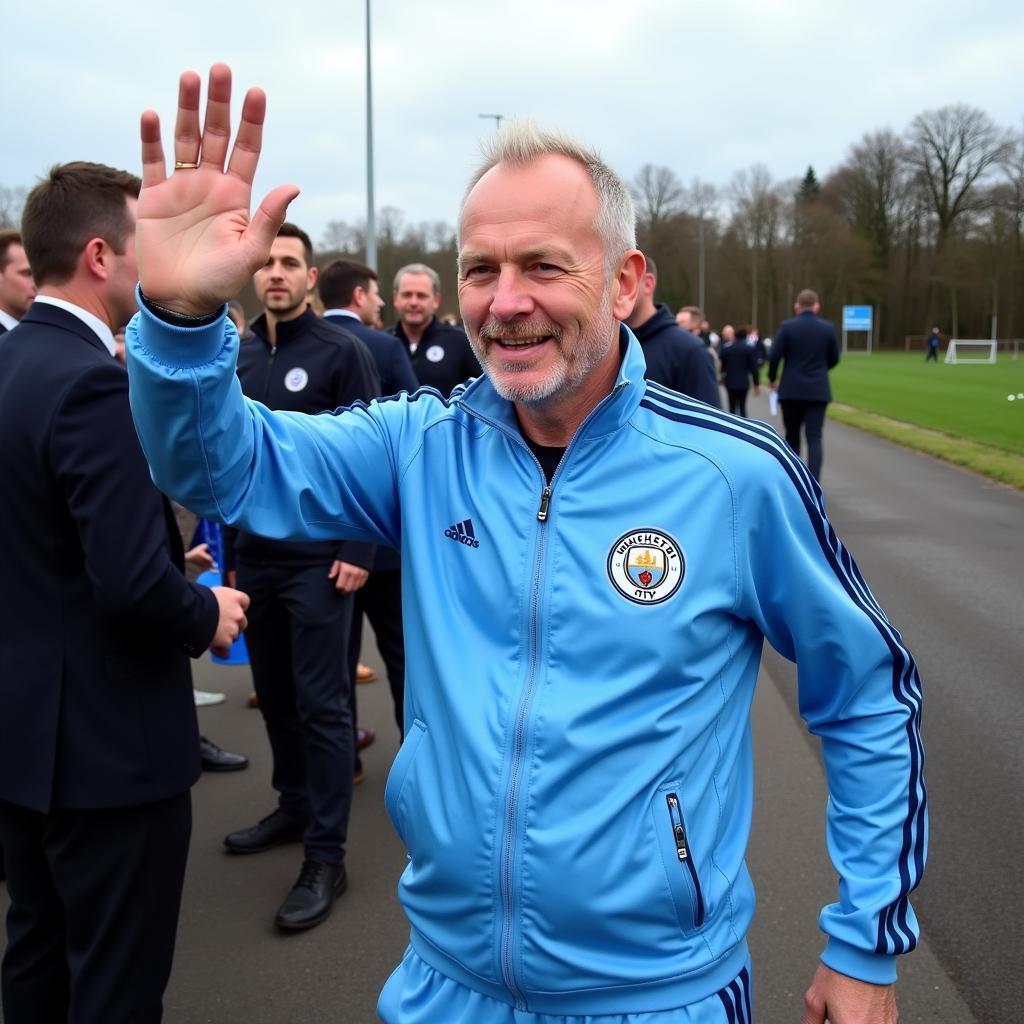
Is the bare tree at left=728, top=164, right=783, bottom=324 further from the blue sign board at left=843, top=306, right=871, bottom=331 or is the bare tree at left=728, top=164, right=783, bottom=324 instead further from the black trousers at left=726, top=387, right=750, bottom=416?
the black trousers at left=726, top=387, right=750, bottom=416

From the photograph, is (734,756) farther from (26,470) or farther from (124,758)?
(26,470)

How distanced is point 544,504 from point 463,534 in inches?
6.7

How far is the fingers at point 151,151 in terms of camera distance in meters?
1.53

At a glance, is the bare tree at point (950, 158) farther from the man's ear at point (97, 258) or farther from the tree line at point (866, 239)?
the man's ear at point (97, 258)

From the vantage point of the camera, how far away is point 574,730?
5.43 ft

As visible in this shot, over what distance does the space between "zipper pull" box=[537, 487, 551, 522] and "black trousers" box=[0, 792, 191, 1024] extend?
1283 mm

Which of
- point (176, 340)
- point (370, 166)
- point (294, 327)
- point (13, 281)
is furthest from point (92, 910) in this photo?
point (370, 166)

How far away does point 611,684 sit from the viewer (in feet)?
5.49

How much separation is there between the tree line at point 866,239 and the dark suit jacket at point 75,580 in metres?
65.1

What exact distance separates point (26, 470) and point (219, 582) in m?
2.88

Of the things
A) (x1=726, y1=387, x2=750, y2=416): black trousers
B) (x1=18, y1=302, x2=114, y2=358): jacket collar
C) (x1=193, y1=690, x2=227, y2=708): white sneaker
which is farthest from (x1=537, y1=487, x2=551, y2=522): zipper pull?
(x1=726, y1=387, x2=750, y2=416): black trousers

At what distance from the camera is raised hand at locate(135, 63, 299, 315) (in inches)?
60.6

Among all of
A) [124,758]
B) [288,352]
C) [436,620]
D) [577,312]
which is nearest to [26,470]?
[124,758]

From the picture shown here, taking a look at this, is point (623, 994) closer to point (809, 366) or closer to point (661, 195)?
point (809, 366)
